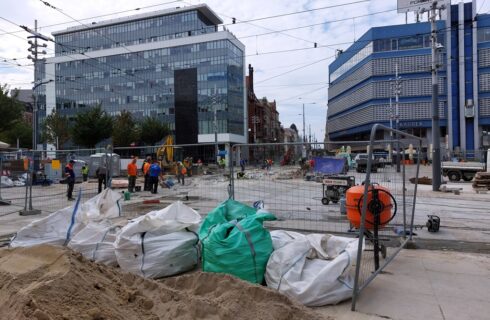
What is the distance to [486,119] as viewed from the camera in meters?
61.3

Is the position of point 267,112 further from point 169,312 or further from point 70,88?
point 169,312

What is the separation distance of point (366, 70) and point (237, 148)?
66648 mm

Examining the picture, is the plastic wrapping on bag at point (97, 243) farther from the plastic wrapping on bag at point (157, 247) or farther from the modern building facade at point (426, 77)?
the modern building facade at point (426, 77)

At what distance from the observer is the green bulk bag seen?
16.0 feet

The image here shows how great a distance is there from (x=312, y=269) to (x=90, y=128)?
51919mm

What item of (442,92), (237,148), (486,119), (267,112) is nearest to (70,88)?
(267,112)

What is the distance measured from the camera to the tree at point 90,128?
5206 centimetres

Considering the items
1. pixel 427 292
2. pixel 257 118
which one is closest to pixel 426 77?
pixel 257 118

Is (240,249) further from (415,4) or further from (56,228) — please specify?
(415,4)

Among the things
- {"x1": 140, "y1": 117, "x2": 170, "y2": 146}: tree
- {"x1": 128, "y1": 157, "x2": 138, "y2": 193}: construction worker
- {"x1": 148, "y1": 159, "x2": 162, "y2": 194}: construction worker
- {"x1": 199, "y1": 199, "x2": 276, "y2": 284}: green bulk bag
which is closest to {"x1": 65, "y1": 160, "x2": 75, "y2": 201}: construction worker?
{"x1": 128, "y1": 157, "x2": 138, "y2": 193}: construction worker

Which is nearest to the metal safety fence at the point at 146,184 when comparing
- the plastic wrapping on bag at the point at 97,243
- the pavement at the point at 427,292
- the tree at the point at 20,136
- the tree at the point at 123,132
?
the plastic wrapping on bag at the point at 97,243

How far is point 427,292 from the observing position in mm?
4910

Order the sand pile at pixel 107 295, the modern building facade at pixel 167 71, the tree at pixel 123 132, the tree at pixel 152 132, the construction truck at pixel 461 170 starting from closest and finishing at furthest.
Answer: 1. the sand pile at pixel 107 295
2. the construction truck at pixel 461 170
3. the tree at pixel 123 132
4. the tree at pixel 152 132
5. the modern building facade at pixel 167 71

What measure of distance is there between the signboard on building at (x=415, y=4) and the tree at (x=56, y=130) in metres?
47.9
